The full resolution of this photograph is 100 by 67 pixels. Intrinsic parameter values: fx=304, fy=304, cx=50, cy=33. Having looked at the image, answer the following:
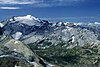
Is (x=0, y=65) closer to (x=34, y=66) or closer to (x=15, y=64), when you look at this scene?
(x=15, y=64)

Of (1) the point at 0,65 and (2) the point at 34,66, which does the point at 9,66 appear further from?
(2) the point at 34,66

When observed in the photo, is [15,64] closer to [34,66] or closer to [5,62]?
[5,62]

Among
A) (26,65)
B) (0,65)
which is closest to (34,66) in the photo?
(26,65)

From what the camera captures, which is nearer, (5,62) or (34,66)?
(5,62)

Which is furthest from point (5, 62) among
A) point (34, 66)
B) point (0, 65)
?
point (34, 66)

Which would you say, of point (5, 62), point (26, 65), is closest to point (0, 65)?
point (5, 62)

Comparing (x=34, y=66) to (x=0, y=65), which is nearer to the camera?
(x=0, y=65)

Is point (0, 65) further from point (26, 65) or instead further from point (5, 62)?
point (26, 65)
